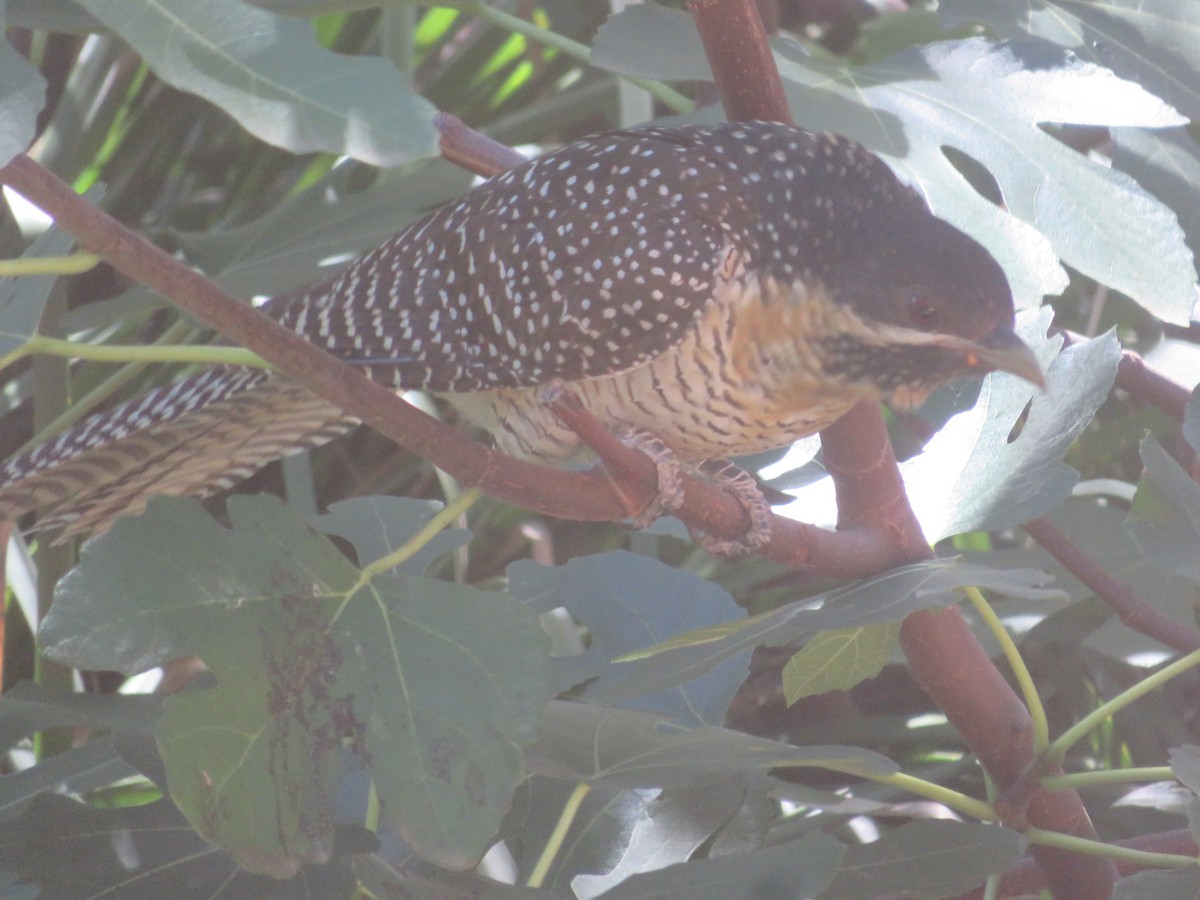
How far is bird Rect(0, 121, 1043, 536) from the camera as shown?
133cm

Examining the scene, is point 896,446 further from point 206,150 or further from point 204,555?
point 206,150

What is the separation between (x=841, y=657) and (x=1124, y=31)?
2.81 feet

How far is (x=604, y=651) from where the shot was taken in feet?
4.12

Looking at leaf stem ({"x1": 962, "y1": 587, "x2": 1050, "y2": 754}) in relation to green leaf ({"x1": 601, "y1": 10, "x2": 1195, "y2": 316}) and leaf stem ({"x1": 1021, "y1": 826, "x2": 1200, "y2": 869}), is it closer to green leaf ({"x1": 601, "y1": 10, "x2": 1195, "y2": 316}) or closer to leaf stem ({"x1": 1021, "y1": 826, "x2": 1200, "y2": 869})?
leaf stem ({"x1": 1021, "y1": 826, "x2": 1200, "y2": 869})

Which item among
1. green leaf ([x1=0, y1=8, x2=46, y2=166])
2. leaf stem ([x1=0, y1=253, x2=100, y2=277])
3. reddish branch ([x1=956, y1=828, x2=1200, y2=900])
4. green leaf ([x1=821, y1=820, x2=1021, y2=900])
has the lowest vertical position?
reddish branch ([x1=956, y1=828, x2=1200, y2=900])

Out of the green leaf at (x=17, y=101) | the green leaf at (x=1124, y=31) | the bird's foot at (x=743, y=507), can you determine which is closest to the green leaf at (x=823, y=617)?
the bird's foot at (x=743, y=507)

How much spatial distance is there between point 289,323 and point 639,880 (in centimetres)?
98

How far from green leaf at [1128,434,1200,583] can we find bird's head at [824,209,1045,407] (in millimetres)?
162

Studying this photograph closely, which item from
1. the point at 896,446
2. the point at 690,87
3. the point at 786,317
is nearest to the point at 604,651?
the point at 786,317

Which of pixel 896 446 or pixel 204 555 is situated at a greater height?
pixel 204 555

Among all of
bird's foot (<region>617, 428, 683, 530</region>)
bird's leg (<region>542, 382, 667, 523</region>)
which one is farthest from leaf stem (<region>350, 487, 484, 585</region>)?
bird's foot (<region>617, 428, 683, 530</region>)

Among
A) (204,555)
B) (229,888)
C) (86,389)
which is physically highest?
(204,555)

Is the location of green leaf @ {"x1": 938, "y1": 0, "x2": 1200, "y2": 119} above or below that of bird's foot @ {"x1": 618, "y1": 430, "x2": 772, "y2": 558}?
above

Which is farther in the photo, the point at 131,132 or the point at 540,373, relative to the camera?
the point at 131,132
